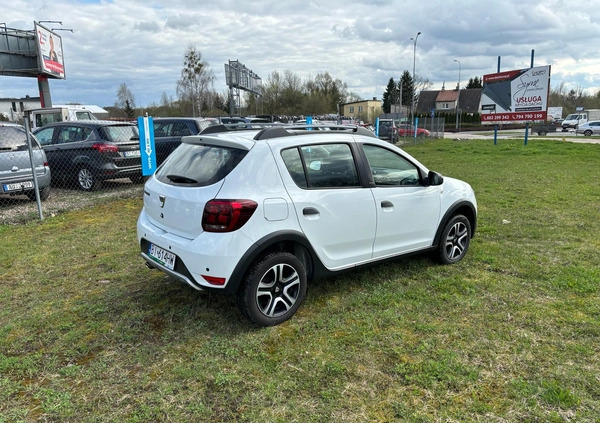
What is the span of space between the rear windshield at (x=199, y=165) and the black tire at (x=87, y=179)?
6574 mm

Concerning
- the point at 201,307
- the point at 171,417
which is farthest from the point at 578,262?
the point at 171,417

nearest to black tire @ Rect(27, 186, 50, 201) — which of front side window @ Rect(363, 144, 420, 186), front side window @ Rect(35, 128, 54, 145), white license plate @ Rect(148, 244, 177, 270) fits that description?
front side window @ Rect(35, 128, 54, 145)

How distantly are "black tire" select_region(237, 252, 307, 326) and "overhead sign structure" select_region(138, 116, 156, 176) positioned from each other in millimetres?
Answer: 6955

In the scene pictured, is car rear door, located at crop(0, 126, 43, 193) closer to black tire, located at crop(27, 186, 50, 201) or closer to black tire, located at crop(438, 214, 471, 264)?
black tire, located at crop(27, 186, 50, 201)

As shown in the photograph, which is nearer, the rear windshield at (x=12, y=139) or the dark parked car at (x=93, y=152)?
the rear windshield at (x=12, y=139)

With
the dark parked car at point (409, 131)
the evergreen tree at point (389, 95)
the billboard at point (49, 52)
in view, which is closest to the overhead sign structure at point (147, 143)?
the billboard at point (49, 52)

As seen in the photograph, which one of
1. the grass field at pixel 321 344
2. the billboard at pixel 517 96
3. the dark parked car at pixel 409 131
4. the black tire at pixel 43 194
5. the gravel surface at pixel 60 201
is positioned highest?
the billboard at pixel 517 96

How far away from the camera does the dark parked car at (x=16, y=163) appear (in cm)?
761

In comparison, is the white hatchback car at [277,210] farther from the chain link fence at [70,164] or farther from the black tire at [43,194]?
the black tire at [43,194]

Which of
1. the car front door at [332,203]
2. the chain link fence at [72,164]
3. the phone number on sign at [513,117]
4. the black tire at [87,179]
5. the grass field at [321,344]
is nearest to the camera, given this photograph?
the grass field at [321,344]

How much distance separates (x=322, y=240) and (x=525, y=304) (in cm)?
200

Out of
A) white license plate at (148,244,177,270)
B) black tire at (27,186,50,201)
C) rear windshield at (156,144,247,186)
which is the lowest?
black tire at (27,186,50,201)

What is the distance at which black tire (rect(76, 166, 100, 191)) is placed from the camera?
9688 mm

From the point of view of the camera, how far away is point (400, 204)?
167 inches
